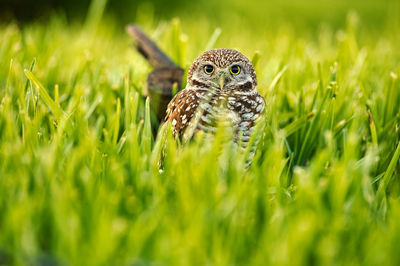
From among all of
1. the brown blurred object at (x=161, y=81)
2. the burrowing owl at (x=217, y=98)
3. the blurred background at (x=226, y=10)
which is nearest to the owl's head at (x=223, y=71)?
the burrowing owl at (x=217, y=98)

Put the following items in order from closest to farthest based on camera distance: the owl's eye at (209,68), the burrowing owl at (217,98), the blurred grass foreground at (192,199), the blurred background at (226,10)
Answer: the blurred grass foreground at (192,199), the burrowing owl at (217,98), the owl's eye at (209,68), the blurred background at (226,10)

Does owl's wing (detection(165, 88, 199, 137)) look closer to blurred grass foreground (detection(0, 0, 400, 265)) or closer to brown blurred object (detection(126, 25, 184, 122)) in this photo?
blurred grass foreground (detection(0, 0, 400, 265))

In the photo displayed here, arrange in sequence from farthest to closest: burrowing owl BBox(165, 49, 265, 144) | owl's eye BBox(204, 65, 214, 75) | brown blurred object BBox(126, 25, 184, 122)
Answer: brown blurred object BBox(126, 25, 184, 122) → owl's eye BBox(204, 65, 214, 75) → burrowing owl BBox(165, 49, 265, 144)

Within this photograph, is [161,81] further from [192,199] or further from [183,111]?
[192,199]

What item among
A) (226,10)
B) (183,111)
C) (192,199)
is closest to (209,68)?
(183,111)

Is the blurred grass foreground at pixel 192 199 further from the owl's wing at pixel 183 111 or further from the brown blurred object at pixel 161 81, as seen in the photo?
the brown blurred object at pixel 161 81

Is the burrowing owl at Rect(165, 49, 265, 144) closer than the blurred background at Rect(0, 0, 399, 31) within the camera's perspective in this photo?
Yes

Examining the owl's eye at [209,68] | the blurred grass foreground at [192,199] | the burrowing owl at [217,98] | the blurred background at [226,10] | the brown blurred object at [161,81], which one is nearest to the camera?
the blurred grass foreground at [192,199]

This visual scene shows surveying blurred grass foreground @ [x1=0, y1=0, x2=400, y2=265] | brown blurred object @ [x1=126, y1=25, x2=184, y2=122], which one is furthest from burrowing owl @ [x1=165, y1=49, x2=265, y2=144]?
brown blurred object @ [x1=126, y1=25, x2=184, y2=122]
